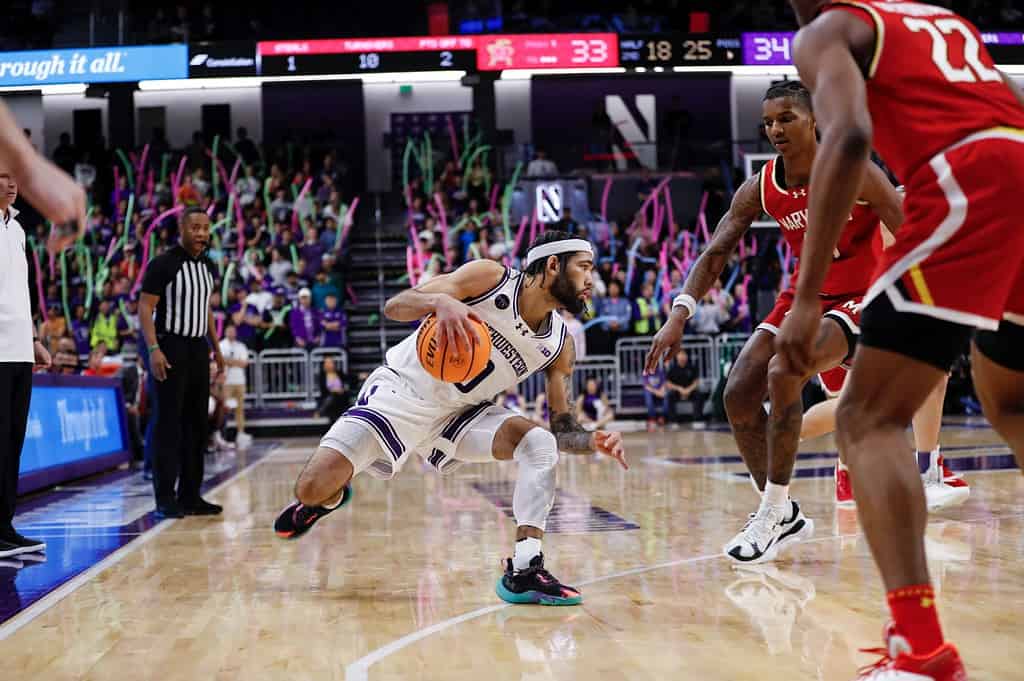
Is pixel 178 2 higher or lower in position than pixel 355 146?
higher

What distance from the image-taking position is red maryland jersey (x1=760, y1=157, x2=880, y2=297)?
15.5ft

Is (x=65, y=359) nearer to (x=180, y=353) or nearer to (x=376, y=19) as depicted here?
(x=180, y=353)

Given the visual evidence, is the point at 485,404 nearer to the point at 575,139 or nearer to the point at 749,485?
the point at 749,485

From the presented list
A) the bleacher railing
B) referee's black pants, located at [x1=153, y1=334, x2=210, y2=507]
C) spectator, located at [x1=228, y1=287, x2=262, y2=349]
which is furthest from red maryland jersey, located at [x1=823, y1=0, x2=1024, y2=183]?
spectator, located at [x1=228, y1=287, x2=262, y2=349]

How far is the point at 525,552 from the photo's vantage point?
390 centimetres

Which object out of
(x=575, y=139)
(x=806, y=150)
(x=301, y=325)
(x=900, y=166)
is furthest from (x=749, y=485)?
(x=575, y=139)

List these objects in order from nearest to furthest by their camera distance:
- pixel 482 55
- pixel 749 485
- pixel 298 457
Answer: pixel 749 485, pixel 298 457, pixel 482 55

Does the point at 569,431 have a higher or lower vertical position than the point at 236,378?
higher

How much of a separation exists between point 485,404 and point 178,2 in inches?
907

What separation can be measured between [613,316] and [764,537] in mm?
11426

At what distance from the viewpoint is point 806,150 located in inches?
181

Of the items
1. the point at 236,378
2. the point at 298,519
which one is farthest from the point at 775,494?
the point at 236,378

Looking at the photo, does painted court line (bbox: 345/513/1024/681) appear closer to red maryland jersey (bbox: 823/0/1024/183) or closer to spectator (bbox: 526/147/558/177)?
red maryland jersey (bbox: 823/0/1024/183)

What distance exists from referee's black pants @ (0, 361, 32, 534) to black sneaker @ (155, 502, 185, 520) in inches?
55.4
